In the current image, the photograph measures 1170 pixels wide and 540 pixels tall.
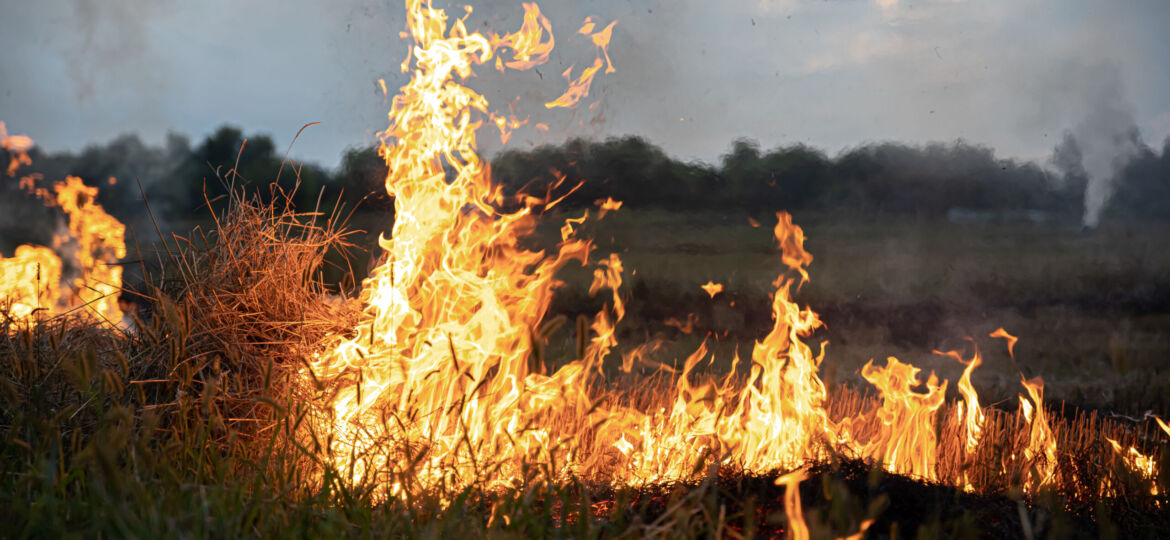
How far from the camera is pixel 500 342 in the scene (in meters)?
4.71

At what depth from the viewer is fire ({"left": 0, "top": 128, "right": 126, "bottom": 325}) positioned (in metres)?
4.58

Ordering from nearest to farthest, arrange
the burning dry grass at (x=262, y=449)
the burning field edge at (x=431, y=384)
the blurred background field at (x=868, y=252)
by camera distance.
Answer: the burning dry grass at (x=262, y=449), the burning field edge at (x=431, y=384), the blurred background field at (x=868, y=252)

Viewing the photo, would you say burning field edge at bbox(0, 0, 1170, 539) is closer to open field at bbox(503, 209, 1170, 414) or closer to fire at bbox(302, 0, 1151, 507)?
fire at bbox(302, 0, 1151, 507)

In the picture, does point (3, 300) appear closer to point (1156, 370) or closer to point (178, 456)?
point (178, 456)

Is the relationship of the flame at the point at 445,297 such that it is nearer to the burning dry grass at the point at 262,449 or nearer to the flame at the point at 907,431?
the burning dry grass at the point at 262,449

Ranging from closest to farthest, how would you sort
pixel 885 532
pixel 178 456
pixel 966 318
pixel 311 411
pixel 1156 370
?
1. pixel 885 532
2. pixel 178 456
3. pixel 311 411
4. pixel 1156 370
5. pixel 966 318

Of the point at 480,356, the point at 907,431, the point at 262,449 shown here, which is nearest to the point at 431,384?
the point at 480,356

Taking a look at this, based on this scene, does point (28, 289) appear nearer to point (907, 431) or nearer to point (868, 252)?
point (907, 431)

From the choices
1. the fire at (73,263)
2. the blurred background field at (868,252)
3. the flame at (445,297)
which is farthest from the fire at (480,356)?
the blurred background field at (868,252)

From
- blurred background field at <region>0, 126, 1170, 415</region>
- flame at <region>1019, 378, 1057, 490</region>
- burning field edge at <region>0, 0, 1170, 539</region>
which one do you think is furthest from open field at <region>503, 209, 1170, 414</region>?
burning field edge at <region>0, 0, 1170, 539</region>

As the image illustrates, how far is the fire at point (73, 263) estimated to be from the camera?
15.0ft

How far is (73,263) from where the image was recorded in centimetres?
1527

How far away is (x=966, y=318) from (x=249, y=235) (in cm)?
2044

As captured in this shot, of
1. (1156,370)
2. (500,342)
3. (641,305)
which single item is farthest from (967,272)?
(500,342)
